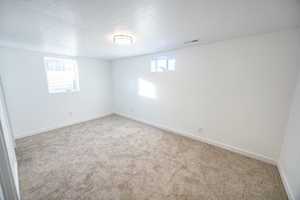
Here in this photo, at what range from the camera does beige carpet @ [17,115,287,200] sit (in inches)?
58.9

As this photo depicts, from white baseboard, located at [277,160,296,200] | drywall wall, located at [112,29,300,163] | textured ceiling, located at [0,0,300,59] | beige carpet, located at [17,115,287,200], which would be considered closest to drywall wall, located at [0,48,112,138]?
beige carpet, located at [17,115,287,200]

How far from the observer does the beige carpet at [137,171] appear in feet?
4.91

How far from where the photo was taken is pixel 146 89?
12.3ft

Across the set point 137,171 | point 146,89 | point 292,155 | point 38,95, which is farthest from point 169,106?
point 38,95

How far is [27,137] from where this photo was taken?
293 cm

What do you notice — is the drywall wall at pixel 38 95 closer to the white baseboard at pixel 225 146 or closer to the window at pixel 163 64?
the window at pixel 163 64

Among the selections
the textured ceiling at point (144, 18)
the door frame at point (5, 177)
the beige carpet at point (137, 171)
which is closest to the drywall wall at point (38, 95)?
the beige carpet at point (137, 171)

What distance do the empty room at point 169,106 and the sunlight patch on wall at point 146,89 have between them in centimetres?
6

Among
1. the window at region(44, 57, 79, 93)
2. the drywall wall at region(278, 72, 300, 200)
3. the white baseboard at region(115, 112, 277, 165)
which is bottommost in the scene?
the white baseboard at region(115, 112, 277, 165)

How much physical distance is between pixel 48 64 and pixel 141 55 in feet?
8.84

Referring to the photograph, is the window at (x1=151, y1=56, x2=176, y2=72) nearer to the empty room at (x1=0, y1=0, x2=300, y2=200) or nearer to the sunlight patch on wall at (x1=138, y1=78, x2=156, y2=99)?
the empty room at (x1=0, y1=0, x2=300, y2=200)

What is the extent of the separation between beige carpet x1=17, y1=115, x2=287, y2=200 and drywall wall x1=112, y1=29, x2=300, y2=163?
37 cm

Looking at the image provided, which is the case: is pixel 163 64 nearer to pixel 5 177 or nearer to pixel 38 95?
pixel 5 177

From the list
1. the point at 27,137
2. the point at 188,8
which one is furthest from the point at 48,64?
the point at 188,8
